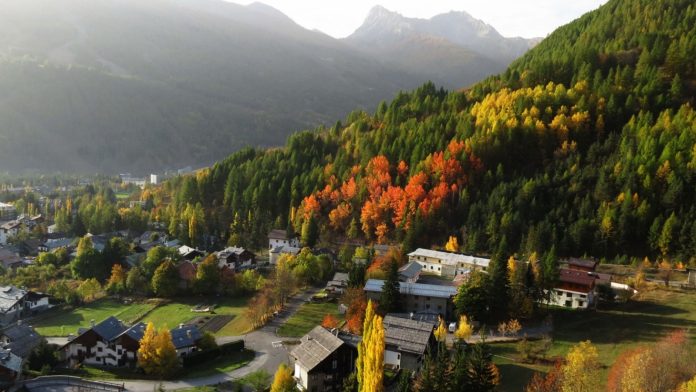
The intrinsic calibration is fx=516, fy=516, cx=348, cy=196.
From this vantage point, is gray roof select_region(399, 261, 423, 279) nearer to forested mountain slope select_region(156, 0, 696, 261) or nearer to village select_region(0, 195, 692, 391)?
village select_region(0, 195, 692, 391)

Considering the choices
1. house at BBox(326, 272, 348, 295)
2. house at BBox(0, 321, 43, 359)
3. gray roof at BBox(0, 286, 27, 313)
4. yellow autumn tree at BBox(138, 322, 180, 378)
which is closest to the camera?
yellow autumn tree at BBox(138, 322, 180, 378)

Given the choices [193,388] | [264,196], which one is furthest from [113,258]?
[193,388]

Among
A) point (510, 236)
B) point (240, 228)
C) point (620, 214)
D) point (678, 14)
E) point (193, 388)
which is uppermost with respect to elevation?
point (678, 14)

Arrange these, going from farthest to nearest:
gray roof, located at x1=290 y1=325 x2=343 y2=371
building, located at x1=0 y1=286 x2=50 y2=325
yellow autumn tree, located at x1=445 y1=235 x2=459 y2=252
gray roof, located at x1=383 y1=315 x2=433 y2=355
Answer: yellow autumn tree, located at x1=445 y1=235 x2=459 y2=252 → building, located at x1=0 y1=286 x2=50 y2=325 → gray roof, located at x1=383 y1=315 x2=433 y2=355 → gray roof, located at x1=290 y1=325 x2=343 y2=371

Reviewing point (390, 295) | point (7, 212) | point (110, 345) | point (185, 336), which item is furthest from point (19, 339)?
point (7, 212)

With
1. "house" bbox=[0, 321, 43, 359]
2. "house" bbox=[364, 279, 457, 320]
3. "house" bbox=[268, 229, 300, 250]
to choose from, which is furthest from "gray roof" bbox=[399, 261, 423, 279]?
"house" bbox=[0, 321, 43, 359]

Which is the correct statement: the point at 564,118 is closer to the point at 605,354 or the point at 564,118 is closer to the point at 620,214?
the point at 620,214
